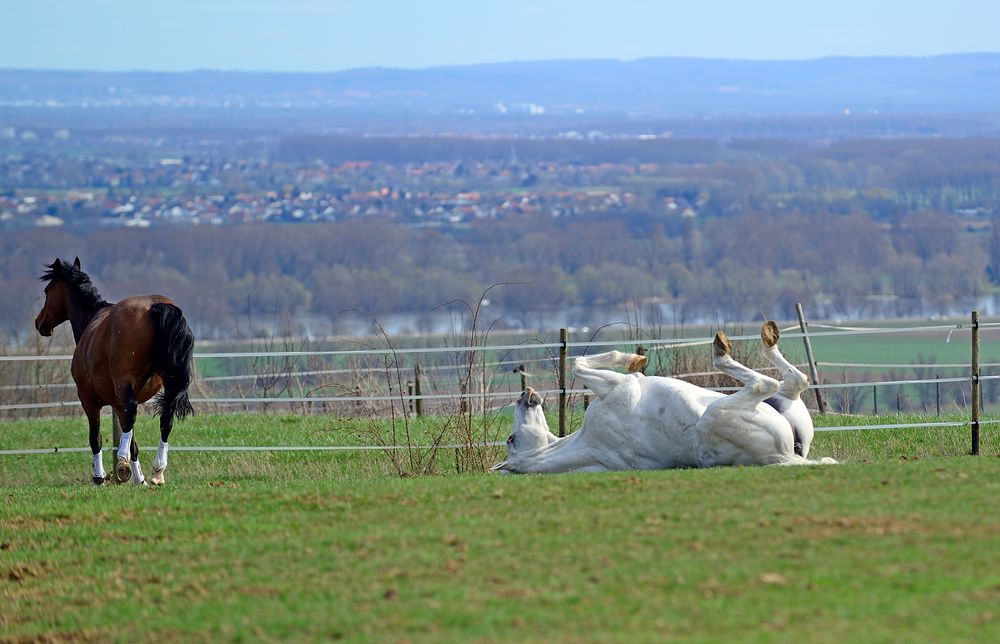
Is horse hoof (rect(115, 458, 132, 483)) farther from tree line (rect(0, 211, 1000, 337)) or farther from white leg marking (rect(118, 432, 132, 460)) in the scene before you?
tree line (rect(0, 211, 1000, 337))

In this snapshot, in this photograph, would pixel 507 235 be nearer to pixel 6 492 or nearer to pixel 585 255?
pixel 585 255

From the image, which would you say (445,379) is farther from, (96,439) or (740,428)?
(740,428)

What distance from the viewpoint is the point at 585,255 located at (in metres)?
162

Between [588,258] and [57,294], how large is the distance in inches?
5735

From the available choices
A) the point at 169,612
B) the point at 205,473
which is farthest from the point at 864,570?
the point at 205,473

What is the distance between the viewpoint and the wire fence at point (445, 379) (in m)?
16.0

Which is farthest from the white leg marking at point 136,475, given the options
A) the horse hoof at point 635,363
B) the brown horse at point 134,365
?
the horse hoof at point 635,363

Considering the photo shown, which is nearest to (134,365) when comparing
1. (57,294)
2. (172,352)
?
(172,352)

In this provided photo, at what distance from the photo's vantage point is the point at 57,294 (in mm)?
15492

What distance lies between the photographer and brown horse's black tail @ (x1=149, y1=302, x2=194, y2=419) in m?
13.8

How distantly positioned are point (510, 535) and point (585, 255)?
152843 millimetres

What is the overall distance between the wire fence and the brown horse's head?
0.69m

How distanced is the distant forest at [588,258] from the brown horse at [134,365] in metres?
103

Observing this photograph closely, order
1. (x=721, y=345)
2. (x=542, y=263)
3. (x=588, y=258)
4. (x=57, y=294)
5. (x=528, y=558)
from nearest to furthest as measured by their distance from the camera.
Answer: (x=528, y=558), (x=721, y=345), (x=57, y=294), (x=542, y=263), (x=588, y=258)
